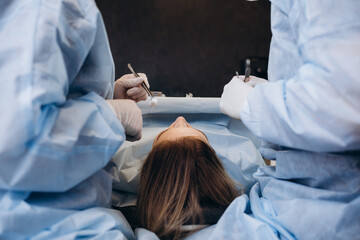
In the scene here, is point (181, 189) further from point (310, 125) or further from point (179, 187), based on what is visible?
point (310, 125)

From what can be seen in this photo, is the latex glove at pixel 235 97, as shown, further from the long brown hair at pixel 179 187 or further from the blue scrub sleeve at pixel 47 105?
the blue scrub sleeve at pixel 47 105

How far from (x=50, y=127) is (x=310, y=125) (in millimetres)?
510

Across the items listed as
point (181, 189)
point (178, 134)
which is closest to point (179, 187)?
point (181, 189)

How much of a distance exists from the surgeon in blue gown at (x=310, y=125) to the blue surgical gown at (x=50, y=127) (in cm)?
35

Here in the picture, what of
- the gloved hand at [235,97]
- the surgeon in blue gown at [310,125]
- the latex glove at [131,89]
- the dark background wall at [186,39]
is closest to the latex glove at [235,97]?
the gloved hand at [235,97]

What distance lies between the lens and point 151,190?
89 cm

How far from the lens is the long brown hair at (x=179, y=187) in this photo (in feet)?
2.58

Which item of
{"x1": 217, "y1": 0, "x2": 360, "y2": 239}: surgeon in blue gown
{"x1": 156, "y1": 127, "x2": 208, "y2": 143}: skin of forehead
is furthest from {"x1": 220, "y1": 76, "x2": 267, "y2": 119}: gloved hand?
{"x1": 156, "y1": 127, "x2": 208, "y2": 143}: skin of forehead

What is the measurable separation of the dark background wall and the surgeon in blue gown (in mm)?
1999

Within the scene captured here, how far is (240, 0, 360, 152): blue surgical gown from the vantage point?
50cm

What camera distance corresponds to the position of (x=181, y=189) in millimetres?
847

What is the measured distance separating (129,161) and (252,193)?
63 cm

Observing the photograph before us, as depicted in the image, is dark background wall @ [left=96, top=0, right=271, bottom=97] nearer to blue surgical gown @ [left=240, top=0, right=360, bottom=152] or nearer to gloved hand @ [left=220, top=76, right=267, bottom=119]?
gloved hand @ [left=220, top=76, right=267, bottom=119]

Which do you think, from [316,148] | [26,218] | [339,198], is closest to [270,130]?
[316,148]
